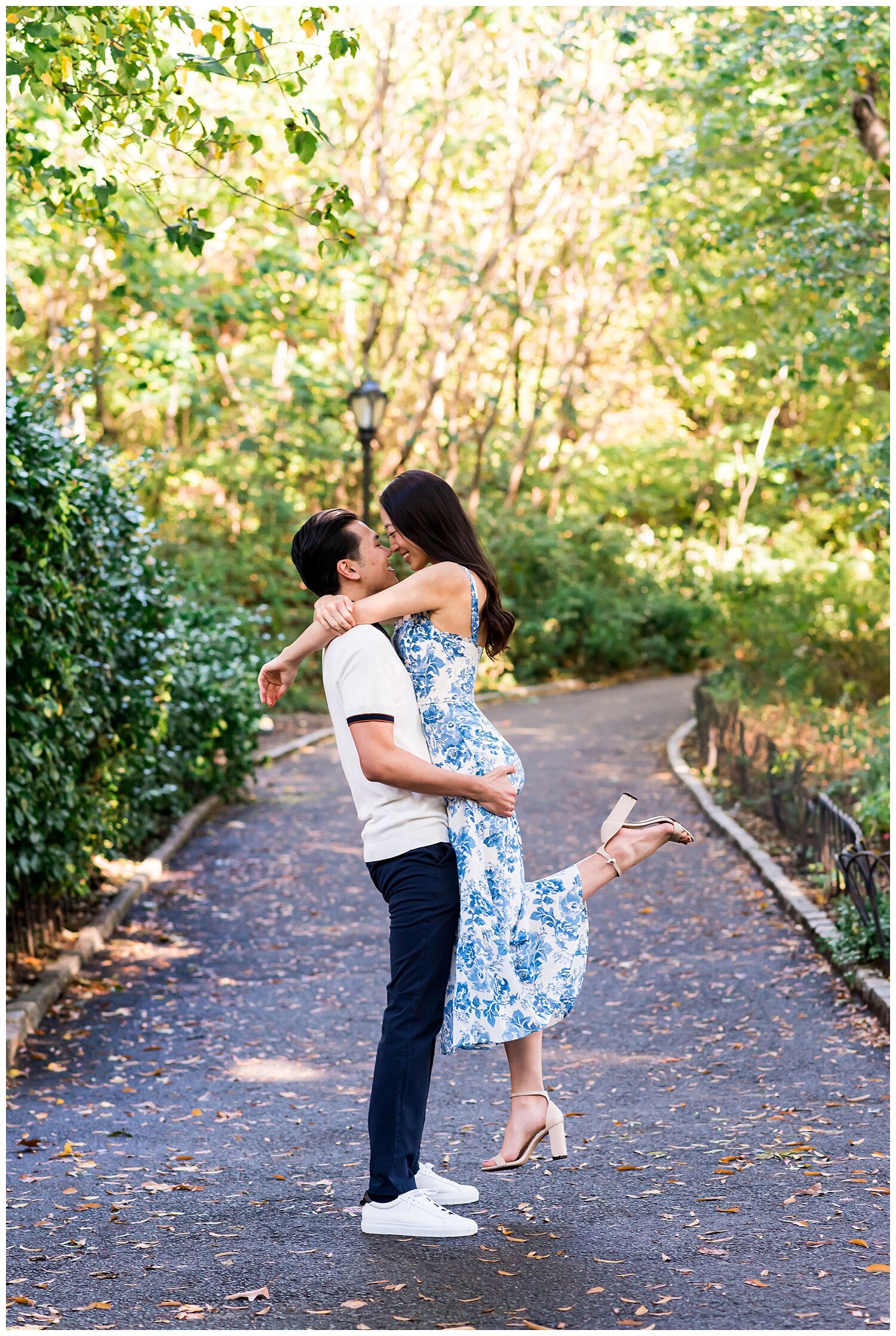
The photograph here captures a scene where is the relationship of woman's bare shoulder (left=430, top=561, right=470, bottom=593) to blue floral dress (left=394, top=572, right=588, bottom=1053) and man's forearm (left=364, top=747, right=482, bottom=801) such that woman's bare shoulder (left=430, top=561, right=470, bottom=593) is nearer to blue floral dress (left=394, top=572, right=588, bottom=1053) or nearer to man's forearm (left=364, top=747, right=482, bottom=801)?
blue floral dress (left=394, top=572, right=588, bottom=1053)

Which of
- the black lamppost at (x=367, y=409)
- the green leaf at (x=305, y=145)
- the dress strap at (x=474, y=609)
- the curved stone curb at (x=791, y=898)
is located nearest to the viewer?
the dress strap at (x=474, y=609)

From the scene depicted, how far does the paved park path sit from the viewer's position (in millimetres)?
3396

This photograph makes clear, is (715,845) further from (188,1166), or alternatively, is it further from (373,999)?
(188,1166)

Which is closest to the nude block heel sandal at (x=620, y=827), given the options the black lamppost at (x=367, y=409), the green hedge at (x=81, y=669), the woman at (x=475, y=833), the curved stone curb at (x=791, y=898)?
the woman at (x=475, y=833)

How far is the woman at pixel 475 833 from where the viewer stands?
3.72 metres

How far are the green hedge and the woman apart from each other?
2632 millimetres

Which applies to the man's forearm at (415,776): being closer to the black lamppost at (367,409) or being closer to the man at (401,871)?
the man at (401,871)

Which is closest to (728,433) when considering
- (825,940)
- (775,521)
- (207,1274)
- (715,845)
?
(775,521)

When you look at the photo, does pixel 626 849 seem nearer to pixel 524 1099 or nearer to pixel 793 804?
pixel 524 1099

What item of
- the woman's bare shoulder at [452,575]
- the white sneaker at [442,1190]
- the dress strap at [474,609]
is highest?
the woman's bare shoulder at [452,575]

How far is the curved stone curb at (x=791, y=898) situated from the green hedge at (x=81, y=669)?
3.89 m

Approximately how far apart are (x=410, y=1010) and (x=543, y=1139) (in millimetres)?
574

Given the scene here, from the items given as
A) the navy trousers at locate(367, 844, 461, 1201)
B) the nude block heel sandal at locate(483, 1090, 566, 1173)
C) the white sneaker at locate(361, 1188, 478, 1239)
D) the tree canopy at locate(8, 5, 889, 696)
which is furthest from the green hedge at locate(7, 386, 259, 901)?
the nude block heel sandal at locate(483, 1090, 566, 1173)

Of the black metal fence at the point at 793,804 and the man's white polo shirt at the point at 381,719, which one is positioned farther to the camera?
the black metal fence at the point at 793,804
